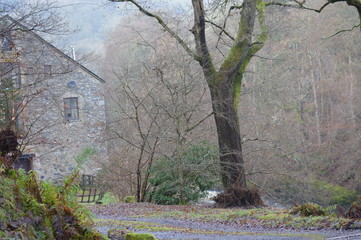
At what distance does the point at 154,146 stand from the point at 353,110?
20.4 meters

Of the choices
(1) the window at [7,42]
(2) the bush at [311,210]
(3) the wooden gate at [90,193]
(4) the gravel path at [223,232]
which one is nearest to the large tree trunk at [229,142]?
(4) the gravel path at [223,232]

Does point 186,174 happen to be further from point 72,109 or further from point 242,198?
point 72,109

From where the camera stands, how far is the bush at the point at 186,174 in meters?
16.0

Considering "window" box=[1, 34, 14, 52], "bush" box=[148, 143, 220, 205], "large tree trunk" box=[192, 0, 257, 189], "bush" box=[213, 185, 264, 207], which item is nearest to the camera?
"window" box=[1, 34, 14, 52]

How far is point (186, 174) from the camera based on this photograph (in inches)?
668

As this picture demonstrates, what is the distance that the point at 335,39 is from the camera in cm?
3478

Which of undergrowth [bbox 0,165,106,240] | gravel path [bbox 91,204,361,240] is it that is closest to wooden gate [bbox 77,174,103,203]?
gravel path [bbox 91,204,361,240]

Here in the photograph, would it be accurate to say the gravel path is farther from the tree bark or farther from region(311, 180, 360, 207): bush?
region(311, 180, 360, 207): bush

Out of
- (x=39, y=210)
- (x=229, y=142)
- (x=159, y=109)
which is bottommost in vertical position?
(x=39, y=210)

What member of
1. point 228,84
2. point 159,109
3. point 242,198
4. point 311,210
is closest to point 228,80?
point 228,84

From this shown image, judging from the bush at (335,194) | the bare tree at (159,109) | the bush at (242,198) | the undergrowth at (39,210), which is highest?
the bare tree at (159,109)

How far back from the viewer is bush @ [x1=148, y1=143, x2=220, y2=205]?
16.0 metres

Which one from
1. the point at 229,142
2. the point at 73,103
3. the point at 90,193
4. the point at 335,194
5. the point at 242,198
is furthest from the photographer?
the point at 73,103

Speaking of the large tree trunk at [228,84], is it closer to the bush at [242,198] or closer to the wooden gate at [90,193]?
the bush at [242,198]
